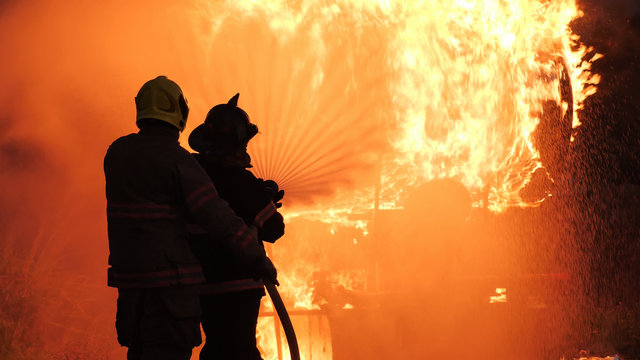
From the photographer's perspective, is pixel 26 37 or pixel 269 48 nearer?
pixel 26 37

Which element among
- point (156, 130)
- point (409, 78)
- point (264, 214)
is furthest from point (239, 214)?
point (409, 78)

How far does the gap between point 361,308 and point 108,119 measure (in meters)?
4.97

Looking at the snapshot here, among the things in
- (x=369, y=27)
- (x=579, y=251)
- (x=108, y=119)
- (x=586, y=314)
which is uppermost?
(x=369, y=27)

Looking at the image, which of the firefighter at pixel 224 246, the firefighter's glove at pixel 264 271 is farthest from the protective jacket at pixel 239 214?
the firefighter's glove at pixel 264 271

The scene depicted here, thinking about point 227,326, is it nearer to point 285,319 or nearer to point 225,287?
point 225,287

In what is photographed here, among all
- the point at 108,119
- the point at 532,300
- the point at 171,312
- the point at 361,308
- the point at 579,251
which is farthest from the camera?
the point at 579,251

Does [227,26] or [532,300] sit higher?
[227,26]

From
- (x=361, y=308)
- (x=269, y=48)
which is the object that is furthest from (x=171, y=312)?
(x=269, y=48)

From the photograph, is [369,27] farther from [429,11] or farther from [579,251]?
[579,251]

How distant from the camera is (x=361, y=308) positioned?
821cm

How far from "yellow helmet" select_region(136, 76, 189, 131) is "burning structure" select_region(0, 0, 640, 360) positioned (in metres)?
5.13

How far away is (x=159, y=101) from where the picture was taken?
2918mm

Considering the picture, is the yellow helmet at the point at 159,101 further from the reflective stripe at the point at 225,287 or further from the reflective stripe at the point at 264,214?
the reflective stripe at the point at 225,287

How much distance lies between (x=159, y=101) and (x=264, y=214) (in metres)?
0.79
